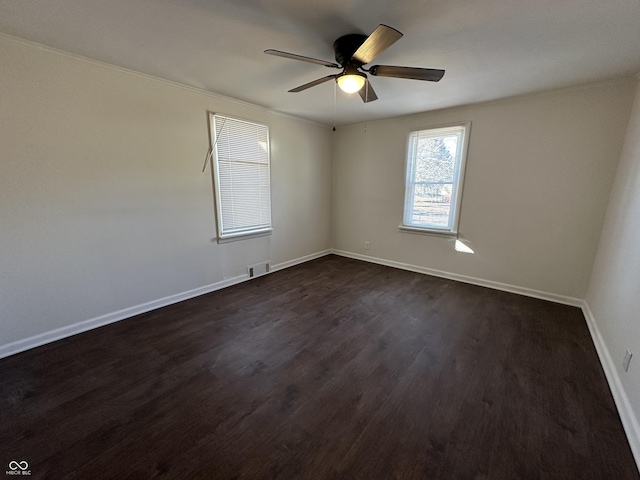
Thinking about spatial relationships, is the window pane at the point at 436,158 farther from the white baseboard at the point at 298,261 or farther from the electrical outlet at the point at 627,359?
the electrical outlet at the point at 627,359

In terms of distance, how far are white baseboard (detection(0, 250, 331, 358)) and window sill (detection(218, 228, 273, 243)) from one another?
0.55 m

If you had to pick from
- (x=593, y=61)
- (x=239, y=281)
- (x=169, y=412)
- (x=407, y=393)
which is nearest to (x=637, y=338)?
(x=407, y=393)

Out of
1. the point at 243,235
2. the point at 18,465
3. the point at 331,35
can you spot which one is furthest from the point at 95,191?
the point at 331,35

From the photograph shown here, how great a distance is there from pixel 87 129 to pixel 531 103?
462 cm

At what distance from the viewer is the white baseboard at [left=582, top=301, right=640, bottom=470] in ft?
4.52

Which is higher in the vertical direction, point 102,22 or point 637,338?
point 102,22

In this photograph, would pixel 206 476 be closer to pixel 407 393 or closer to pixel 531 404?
pixel 407 393

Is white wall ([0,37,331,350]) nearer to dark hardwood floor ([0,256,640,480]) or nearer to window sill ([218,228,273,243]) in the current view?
window sill ([218,228,273,243])

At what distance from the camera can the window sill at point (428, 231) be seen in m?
3.76

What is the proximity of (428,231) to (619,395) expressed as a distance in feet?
8.49

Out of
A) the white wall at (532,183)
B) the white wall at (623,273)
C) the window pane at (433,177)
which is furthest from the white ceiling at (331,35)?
the window pane at (433,177)

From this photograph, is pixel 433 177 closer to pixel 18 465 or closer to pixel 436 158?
pixel 436 158

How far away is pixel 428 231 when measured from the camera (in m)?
3.96

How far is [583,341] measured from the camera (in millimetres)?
2332
